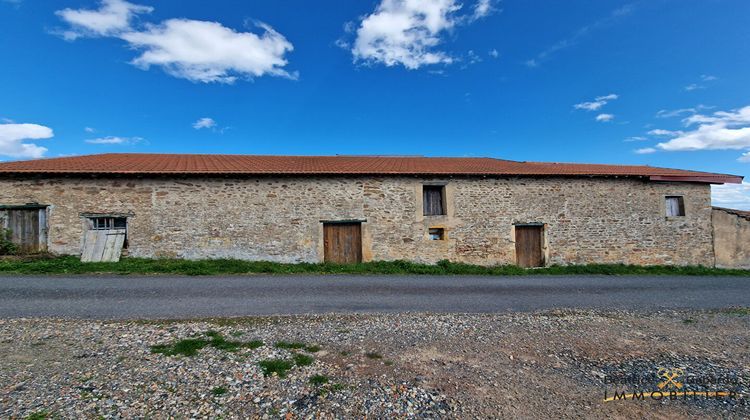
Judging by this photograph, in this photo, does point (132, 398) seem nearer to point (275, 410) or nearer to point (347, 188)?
point (275, 410)

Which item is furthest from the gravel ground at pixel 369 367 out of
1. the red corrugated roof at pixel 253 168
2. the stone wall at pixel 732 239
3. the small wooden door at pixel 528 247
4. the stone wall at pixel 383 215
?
the stone wall at pixel 732 239

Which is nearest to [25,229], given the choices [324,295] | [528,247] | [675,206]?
[324,295]

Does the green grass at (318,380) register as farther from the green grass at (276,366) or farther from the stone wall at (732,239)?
the stone wall at (732,239)

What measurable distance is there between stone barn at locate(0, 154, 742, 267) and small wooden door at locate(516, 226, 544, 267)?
53 mm

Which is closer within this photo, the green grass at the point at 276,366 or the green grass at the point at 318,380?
the green grass at the point at 318,380

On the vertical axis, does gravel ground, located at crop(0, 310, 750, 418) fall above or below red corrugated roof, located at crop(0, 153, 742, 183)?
below

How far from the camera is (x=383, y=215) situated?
1209 cm

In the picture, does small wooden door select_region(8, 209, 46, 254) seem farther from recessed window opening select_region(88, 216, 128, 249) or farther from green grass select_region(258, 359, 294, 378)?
green grass select_region(258, 359, 294, 378)

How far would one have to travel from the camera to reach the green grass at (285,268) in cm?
903

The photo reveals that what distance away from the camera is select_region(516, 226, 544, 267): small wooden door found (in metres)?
12.8

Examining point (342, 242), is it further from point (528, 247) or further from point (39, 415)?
point (39, 415)

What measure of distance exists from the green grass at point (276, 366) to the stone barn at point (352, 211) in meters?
7.70

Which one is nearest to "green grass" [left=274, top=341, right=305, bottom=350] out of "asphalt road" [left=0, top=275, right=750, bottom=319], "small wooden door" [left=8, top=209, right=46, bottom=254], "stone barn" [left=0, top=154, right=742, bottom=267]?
"asphalt road" [left=0, top=275, right=750, bottom=319]

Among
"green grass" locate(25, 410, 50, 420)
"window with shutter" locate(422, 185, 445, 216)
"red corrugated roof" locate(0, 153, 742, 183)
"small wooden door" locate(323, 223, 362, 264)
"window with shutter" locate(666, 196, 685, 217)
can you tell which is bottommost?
"green grass" locate(25, 410, 50, 420)
